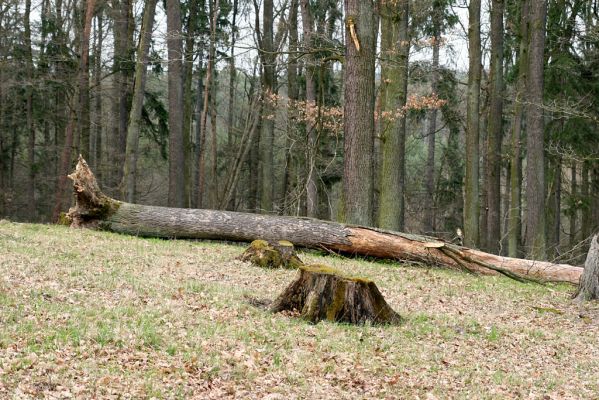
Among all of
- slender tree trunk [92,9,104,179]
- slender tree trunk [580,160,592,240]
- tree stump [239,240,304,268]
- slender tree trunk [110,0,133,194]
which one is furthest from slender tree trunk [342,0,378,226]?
slender tree trunk [580,160,592,240]

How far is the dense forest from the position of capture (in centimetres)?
1847

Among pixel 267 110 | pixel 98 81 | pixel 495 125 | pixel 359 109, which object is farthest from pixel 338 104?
pixel 359 109

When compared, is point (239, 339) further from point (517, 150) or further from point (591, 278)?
point (517, 150)

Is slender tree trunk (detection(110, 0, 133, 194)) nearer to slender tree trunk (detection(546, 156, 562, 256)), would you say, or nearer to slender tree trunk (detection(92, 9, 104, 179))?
slender tree trunk (detection(92, 9, 104, 179))

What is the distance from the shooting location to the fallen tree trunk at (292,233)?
14469 mm

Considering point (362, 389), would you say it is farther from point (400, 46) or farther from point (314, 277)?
point (400, 46)

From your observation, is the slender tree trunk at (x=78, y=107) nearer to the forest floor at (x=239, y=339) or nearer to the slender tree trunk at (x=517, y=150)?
the forest floor at (x=239, y=339)

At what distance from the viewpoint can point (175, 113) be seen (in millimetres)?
22359

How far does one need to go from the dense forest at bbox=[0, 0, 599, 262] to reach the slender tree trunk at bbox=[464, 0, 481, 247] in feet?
0.21

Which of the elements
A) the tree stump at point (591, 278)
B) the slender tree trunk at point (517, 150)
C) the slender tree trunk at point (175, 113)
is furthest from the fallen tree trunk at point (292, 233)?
the slender tree trunk at point (517, 150)

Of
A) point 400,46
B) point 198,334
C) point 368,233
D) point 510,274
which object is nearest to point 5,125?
point 400,46

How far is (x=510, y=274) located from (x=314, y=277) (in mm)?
6806

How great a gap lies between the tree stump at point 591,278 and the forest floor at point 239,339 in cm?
31

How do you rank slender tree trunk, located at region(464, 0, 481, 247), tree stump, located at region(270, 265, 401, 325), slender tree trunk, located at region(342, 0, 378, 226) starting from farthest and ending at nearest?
slender tree trunk, located at region(464, 0, 481, 247) → slender tree trunk, located at region(342, 0, 378, 226) → tree stump, located at region(270, 265, 401, 325)
